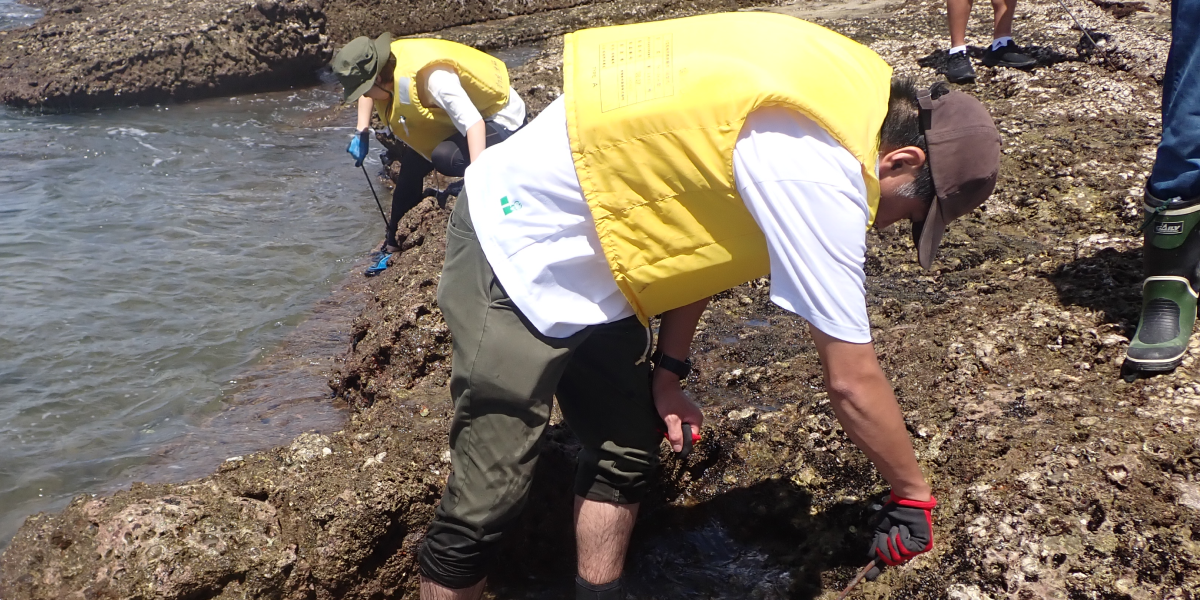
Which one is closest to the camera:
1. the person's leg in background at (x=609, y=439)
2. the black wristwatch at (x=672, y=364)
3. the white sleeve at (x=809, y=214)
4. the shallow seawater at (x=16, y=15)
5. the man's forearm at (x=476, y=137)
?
the white sleeve at (x=809, y=214)

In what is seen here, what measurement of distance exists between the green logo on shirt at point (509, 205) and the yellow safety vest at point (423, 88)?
2.92 meters

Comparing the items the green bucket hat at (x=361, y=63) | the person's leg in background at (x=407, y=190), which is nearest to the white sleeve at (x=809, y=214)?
the green bucket hat at (x=361, y=63)

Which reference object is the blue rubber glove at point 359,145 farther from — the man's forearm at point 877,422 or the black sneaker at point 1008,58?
the man's forearm at point 877,422

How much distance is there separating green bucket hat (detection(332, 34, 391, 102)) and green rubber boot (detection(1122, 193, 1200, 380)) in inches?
142

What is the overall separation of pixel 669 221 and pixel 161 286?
4.46m

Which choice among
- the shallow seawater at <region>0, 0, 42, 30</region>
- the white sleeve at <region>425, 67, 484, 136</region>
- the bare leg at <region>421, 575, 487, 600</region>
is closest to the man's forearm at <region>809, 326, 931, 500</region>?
the bare leg at <region>421, 575, 487, 600</region>

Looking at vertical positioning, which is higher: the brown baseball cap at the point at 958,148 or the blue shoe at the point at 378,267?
the brown baseball cap at the point at 958,148

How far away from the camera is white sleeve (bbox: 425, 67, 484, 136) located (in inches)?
175

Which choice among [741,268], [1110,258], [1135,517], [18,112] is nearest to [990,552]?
[1135,517]

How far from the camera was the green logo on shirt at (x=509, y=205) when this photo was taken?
72.0 inches

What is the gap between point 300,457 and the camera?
248cm

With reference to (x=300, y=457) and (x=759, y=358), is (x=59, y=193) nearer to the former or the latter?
(x=300, y=457)

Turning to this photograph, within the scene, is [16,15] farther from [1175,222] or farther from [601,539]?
[1175,222]

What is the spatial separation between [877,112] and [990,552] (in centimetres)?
104
